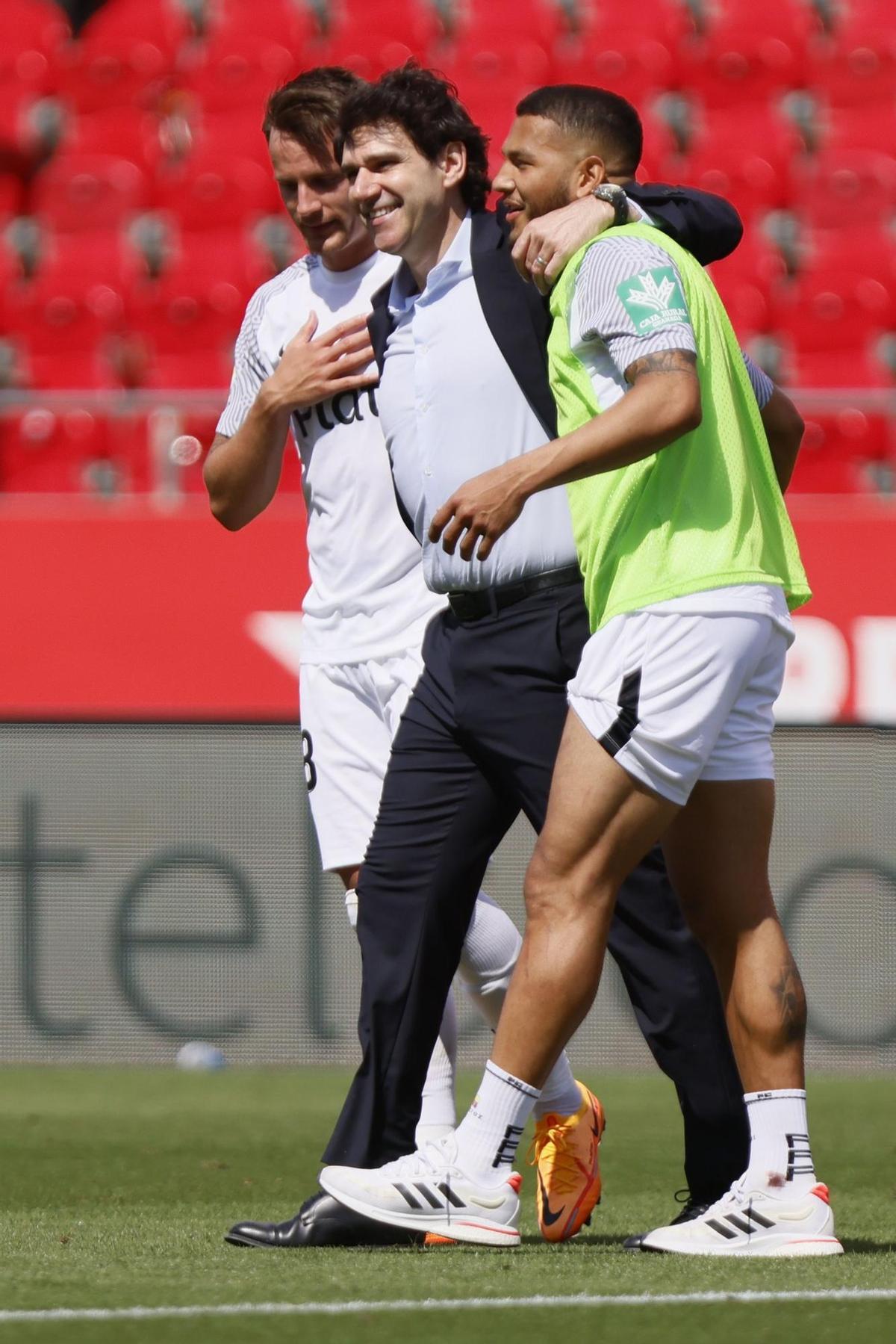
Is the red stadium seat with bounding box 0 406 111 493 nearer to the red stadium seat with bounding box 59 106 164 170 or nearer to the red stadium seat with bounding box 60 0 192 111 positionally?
the red stadium seat with bounding box 59 106 164 170

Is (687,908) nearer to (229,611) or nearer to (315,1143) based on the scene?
(315,1143)

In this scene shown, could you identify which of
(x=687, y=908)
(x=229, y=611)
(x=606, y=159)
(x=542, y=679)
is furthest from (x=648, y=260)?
(x=229, y=611)

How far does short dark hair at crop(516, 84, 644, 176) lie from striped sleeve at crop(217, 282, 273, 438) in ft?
3.78

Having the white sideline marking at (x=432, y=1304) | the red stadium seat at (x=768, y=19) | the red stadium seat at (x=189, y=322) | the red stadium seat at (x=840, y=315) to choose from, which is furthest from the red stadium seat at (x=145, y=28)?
the white sideline marking at (x=432, y=1304)

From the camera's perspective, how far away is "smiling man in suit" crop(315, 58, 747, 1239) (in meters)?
3.82

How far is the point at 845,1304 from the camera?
119 inches

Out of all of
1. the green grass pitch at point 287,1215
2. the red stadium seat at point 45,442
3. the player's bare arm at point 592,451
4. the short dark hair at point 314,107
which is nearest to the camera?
the green grass pitch at point 287,1215

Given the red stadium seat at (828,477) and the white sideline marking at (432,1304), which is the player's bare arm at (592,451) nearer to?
the white sideline marking at (432,1304)

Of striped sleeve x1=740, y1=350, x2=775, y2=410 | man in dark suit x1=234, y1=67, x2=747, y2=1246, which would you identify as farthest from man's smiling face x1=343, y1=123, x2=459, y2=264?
striped sleeve x1=740, y1=350, x2=775, y2=410

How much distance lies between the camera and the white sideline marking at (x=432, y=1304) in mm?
2945

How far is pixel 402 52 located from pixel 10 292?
103 inches

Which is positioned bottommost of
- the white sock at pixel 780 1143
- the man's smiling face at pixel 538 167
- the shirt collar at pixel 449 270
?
the white sock at pixel 780 1143

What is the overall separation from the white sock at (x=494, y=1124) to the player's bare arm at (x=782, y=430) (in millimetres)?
1182

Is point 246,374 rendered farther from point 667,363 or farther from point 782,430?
point 667,363
